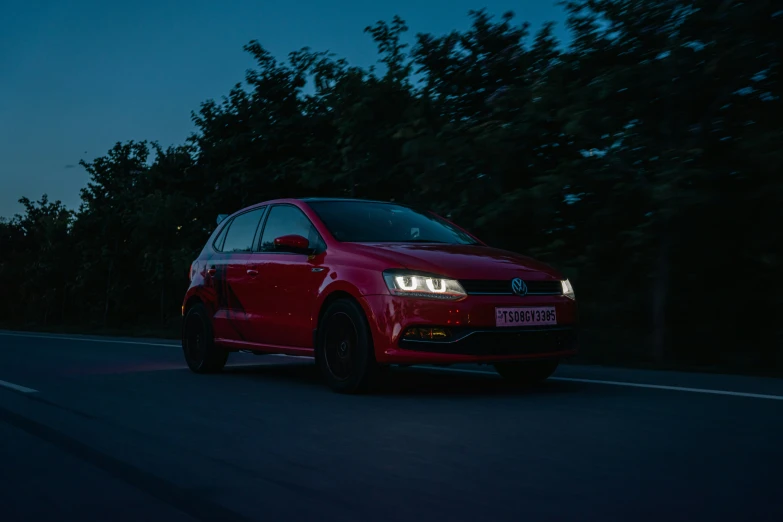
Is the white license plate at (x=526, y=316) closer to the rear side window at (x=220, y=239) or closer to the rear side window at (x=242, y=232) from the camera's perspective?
the rear side window at (x=242, y=232)

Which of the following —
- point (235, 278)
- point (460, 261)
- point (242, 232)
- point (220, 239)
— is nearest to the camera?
point (460, 261)

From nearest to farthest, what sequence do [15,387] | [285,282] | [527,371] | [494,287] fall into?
[494,287], [527,371], [285,282], [15,387]

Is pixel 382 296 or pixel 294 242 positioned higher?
pixel 294 242

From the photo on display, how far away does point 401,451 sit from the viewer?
5188mm

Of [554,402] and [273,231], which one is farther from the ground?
[273,231]

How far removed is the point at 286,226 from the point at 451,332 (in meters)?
2.32

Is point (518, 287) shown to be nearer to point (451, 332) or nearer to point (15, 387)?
point (451, 332)

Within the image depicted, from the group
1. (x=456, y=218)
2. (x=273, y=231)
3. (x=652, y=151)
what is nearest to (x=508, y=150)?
(x=456, y=218)

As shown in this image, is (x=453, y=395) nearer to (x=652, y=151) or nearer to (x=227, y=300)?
(x=227, y=300)

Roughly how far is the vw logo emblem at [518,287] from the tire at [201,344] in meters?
3.54

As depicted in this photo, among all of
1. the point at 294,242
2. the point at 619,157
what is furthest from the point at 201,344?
the point at 619,157

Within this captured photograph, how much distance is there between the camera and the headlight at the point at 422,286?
23.7 ft

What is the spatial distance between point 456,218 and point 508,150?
1095 millimetres

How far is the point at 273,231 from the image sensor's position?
910cm
